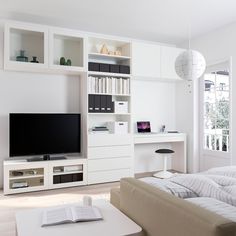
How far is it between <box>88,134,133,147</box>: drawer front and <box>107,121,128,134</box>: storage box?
0.09m

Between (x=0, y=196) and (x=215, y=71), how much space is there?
4.03 m

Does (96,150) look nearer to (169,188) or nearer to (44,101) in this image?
(44,101)

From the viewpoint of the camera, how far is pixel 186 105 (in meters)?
5.09

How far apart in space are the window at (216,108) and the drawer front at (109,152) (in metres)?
1.56

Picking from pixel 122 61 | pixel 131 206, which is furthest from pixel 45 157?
pixel 131 206

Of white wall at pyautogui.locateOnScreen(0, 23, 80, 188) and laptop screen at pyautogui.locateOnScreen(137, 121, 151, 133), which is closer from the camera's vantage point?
white wall at pyautogui.locateOnScreen(0, 23, 80, 188)

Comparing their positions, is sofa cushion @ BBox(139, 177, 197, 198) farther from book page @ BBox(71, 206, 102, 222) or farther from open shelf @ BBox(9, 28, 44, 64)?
open shelf @ BBox(9, 28, 44, 64)

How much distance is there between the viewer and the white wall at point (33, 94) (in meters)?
3.92

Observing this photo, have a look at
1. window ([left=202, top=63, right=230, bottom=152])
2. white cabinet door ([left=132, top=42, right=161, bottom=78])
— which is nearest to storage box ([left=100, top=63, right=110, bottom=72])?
white cabinet door ([left=132, top=42, right=161, bottom=78])

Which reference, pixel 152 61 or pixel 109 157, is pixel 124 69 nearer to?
pixel 152 61

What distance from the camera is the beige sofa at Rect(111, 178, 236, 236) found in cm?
104

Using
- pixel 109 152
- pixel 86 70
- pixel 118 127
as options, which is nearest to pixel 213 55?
pixel 118 127

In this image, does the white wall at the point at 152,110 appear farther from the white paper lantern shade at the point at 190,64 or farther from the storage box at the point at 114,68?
the white paper lantern shade at the point at 190,64

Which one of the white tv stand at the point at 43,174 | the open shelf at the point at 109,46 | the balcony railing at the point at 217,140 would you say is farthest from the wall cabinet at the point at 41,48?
the balcony railing at the point at 217,140
